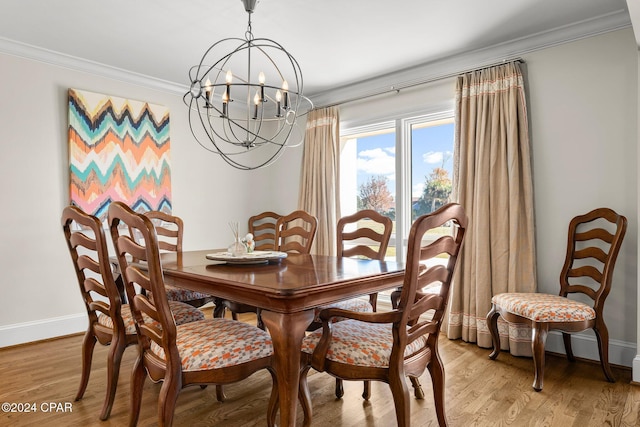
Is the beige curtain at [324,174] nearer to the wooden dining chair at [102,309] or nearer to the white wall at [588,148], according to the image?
the white wall at [588,148]

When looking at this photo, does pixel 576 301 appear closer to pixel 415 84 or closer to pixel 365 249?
pixel 365 249

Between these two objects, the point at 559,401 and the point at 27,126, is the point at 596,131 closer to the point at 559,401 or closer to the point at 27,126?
the point at 559,401

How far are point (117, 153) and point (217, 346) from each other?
285cm

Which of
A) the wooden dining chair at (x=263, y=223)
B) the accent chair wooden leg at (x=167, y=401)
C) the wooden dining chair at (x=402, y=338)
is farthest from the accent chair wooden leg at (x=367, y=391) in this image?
the wooden dining chair at (x=263, y=223)

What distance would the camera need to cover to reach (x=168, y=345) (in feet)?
4.95

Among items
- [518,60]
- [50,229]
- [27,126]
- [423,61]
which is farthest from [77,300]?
[518,60]

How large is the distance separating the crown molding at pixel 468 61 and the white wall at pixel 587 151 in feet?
0.20

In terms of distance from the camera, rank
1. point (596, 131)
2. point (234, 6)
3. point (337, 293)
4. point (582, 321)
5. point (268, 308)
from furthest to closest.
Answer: point (596, 131) < point (234, 6) < point (582, 321) < point (337, 293) < point (268, 308)

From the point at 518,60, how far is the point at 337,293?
2.62 metres

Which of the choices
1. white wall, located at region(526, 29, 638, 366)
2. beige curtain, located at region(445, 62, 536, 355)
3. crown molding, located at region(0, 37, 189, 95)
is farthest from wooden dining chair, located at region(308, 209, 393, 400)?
crown molding, located at region(0, 37, 189, 95)

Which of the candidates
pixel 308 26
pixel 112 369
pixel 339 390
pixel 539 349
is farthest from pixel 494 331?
pixel 308 26

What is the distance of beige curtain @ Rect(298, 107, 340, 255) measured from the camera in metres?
4.36

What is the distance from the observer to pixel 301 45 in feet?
10.6

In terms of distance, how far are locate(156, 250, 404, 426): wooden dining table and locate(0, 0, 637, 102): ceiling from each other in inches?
68.2
